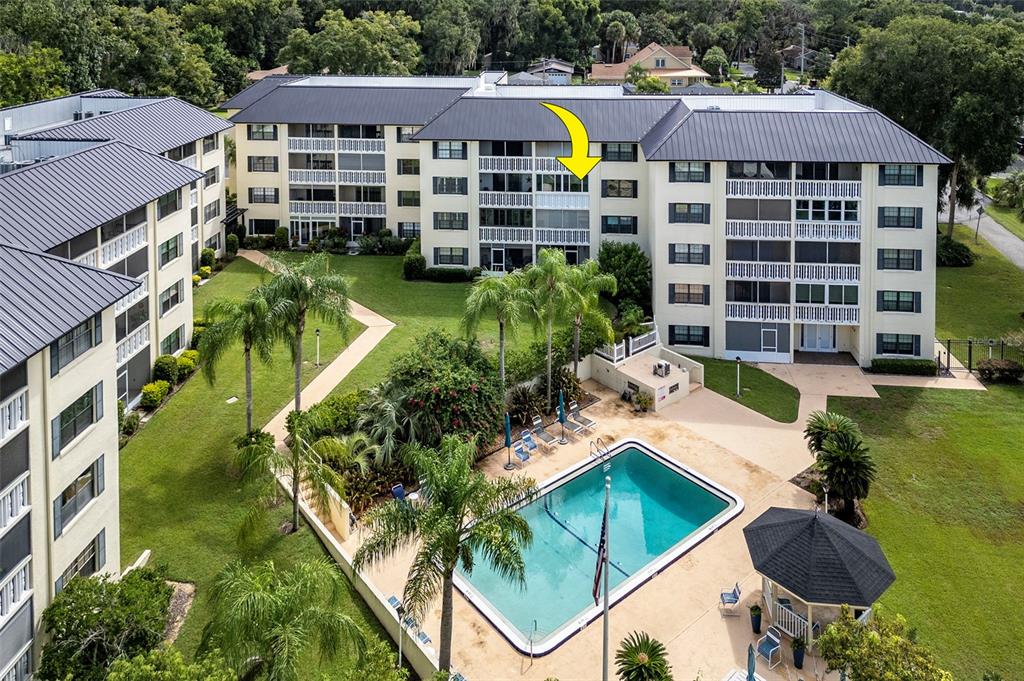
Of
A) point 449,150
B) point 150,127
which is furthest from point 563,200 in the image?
point 150,127

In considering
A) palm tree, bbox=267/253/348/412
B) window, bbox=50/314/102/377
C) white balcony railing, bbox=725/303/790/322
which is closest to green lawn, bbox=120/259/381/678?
palm tree, bbox=267/253/348/412

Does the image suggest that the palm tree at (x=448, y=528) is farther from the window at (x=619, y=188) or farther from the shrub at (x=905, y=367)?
the window at (x=619, y=188)

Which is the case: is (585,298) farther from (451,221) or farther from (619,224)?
(451,221)

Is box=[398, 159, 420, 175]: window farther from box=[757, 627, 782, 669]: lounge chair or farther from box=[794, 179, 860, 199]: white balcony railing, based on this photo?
box=[757, 627, 782, 669]: lounge chair

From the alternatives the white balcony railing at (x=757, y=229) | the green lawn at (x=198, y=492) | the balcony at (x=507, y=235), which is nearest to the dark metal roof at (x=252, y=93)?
the balcony at (x=507, y=235)

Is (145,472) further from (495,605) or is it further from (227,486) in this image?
(495,605)
